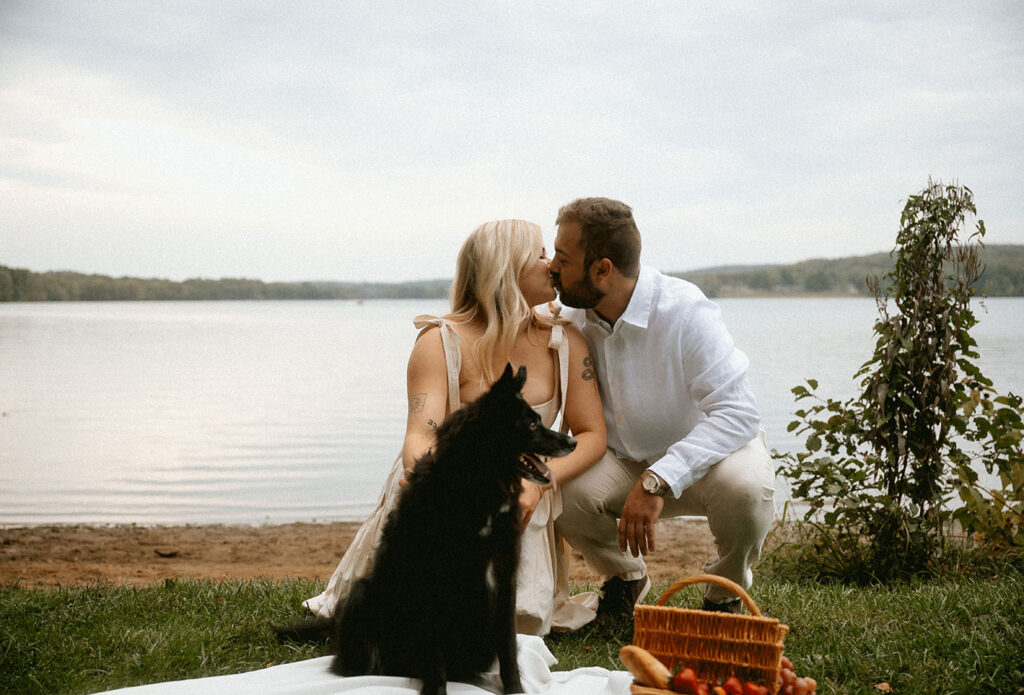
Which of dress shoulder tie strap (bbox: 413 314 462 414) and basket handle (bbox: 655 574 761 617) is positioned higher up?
dress shoulder tie strap (bbox: 413 314 462 414)

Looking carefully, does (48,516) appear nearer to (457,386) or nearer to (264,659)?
(264,659)

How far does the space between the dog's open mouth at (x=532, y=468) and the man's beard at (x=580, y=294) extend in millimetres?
1319

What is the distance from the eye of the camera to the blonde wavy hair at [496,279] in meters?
4.36

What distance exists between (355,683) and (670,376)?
2.40m

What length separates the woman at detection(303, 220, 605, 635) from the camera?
4297mm

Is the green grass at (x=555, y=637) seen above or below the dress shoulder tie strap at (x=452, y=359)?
below

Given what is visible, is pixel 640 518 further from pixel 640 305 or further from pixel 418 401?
pixel 418 401

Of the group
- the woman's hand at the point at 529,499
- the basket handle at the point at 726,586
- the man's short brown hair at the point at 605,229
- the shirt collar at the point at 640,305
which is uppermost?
the man's short brown hair at the point at 605,229

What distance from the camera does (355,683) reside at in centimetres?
347

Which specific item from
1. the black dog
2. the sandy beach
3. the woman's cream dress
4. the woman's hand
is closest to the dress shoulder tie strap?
the woman's cream dress

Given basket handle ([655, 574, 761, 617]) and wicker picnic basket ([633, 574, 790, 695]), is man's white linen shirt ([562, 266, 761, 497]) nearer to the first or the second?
basket handle ([655, 574, 761, 617])

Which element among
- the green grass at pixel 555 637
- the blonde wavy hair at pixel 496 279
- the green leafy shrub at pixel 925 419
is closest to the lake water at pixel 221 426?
the green leafy shrub at pixel 925 419

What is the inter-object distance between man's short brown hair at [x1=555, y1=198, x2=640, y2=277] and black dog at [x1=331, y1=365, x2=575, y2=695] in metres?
1.43

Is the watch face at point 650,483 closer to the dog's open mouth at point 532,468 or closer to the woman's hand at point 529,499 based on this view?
the woman's hand at point 529,499
